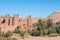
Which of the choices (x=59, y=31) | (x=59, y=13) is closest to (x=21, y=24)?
(x=59, y=31)

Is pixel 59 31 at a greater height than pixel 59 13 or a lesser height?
lesser

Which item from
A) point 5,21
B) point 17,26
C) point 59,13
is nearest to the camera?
point 17,26

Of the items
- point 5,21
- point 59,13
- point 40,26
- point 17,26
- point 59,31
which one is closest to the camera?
point 59,31

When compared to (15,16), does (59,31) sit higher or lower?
lower

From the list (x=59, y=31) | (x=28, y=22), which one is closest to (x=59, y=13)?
(x=28, y=22)

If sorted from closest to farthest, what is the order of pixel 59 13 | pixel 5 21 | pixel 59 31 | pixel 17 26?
pixel 59 31 → pixel 17 26 → pixel 5 21 → pixel 59 13

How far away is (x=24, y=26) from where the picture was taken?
50.0 metres

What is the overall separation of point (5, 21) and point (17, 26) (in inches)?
195

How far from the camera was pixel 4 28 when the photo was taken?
43250mm

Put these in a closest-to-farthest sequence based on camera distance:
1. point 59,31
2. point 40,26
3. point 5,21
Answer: point 59,31 → point 40,26 → point 5,21

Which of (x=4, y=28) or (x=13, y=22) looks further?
(x=13, y=22)

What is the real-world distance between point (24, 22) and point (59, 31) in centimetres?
1774

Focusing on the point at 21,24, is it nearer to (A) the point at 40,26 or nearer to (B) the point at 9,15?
(B) the point at 9,15

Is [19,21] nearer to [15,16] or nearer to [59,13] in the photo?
[15,16]
